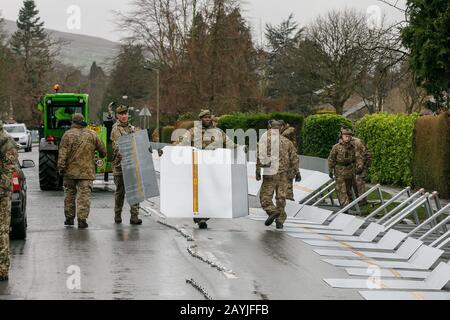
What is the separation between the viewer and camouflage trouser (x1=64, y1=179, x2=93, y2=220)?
17516mm

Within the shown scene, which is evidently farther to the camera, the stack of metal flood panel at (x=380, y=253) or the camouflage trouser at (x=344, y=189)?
the camouflage trouser at (x=344, y=189)

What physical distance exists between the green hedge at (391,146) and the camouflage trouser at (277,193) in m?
10.9

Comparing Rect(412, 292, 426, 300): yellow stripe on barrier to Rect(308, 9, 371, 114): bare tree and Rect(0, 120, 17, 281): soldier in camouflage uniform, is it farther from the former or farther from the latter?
Rect(308, 9, 371, 114): bare tree

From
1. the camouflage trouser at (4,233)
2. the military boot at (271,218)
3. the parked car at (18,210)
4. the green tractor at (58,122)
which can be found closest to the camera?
the camouflage trouser at (4,233)

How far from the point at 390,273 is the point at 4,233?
4567mm

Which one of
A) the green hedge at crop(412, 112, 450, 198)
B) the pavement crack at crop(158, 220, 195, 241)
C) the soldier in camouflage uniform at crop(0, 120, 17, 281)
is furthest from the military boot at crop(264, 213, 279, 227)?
the green hedge at crop(412, 112, 450, 198)

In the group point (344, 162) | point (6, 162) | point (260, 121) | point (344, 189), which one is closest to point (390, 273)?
point (6, 162)

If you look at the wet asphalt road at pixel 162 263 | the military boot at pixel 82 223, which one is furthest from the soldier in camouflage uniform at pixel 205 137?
the military boot at pixel 82 223

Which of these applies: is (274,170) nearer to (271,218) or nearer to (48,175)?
(271,218)

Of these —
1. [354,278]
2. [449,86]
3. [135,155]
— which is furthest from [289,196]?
[354,278]

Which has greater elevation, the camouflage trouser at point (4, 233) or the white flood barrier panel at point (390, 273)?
the camouflage trouser at point (4, 233)

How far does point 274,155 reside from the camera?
60.6 feet

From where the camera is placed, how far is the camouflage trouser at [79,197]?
57.5 feet

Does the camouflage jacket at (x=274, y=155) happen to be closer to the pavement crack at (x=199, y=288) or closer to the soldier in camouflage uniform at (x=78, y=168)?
the soldier in camouflage uniform at (x=78, y=168)
